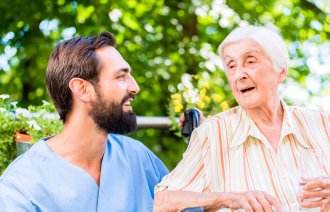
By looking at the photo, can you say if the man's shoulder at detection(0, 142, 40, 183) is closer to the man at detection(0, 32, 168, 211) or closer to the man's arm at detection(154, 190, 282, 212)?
the man at detection(0, 32, 168, 211)

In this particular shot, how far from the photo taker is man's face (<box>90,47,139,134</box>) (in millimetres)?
2479

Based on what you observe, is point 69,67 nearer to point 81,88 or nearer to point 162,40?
point 81,88

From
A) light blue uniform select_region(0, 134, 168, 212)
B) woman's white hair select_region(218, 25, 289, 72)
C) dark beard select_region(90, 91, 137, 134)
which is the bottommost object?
light blue uniform select_region(0, 134, 168, 212)

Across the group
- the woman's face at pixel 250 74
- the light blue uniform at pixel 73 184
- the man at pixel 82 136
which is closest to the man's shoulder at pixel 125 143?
the light blue uniform at pixel 73 184

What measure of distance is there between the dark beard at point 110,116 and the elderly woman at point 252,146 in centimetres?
27

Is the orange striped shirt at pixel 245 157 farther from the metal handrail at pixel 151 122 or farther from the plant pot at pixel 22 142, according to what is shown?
the metal handrail at pixel 151 122

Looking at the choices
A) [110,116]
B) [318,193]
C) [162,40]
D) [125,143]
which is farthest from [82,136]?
[162,40]

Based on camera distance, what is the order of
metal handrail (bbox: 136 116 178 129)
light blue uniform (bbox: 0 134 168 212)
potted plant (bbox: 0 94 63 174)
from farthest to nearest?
metal handrail (bbox: 136 116 178 129), potted plant (bbox: 0 94 63 174), light blue uniform (bbox: 0 134 168 212)

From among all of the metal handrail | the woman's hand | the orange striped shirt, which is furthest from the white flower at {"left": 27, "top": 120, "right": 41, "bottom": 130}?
the woman's hand

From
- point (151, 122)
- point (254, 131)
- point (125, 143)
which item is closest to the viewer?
point (254, 131)

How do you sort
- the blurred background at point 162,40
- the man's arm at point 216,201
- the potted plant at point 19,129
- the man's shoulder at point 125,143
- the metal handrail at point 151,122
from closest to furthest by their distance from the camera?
1. the man's arm at point 216,201
2. the man's shoulder at point 125,143
3. the potted plant at point 19,129
4. the metal handrail at point 151,122
5. the blurred background at point 162,40

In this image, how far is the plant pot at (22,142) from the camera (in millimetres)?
2852

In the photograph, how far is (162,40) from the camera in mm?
7199

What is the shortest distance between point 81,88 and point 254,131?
0.71m
